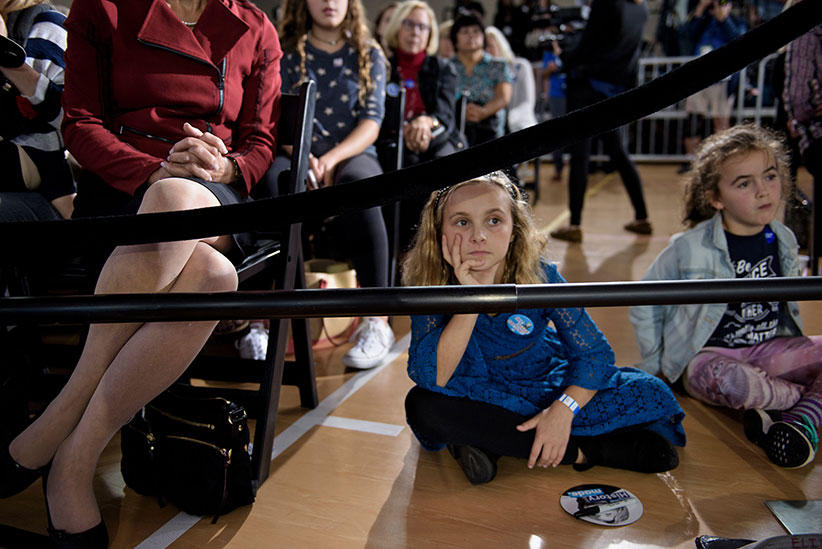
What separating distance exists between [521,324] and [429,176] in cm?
69

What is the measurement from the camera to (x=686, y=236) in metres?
1.81

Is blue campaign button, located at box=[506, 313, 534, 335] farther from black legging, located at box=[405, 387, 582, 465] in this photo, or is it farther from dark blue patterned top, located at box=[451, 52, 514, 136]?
dark blue patterned top, located at box=[451, 52, 514, 136]

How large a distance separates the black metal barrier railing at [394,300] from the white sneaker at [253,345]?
1.16 m

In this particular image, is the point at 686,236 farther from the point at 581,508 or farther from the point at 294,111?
the point at 294,111

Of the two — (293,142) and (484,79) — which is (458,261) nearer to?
(293,142)

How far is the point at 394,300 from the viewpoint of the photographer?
90 centimetres

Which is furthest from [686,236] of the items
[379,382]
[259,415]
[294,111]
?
Result: [259,415]

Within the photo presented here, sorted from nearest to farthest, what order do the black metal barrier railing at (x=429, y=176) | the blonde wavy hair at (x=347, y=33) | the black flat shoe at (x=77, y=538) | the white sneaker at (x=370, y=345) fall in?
the black metal barrier railing at (x=429, y=176)
the black flat shoe at (x=77, y=538)
the white sneaker at (x=370, y=345)
the blonde wavy hair at (x=347, y=33)

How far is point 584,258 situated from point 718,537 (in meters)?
2.34

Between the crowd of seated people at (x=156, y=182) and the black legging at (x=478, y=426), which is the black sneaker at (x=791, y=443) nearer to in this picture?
the crowd of seated people at (x=156, y=182)

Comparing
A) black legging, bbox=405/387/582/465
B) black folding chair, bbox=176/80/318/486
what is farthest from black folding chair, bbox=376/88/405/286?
black legging, bbox=405/387/582/465

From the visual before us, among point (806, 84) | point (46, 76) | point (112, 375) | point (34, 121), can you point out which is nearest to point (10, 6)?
point (46, 76)

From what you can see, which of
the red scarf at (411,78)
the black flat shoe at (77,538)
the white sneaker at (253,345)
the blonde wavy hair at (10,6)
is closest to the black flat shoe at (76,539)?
the black flat shoe at (77,538)

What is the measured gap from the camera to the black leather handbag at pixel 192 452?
1247 millimetres
